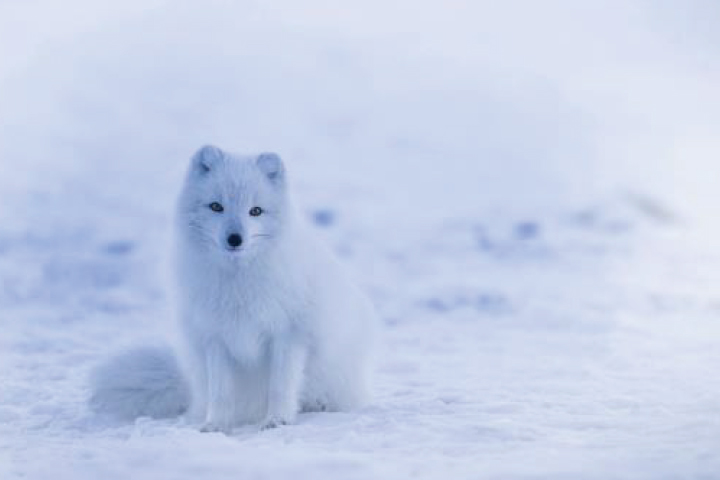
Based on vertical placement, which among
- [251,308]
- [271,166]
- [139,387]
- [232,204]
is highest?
[271,166]

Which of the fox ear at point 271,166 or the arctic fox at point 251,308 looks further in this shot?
the fox ear at point 271,166

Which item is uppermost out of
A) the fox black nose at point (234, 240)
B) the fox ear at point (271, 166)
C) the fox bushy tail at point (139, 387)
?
the fox ear at point (271, 166)

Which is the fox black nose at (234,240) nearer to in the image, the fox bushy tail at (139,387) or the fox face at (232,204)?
the fox face at (232,204)

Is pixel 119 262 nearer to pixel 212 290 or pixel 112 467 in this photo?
pixel 212 290

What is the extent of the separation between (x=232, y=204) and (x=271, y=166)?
0.93 feet

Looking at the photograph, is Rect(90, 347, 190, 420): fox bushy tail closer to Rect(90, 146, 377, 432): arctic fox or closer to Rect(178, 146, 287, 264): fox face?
Rect(90, 146, 377, 432): arctic fox

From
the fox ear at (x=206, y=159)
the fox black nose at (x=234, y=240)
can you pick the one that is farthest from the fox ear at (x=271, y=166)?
the fox black nose at (x=234, y=240)

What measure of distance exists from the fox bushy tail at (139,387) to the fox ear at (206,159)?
1.00m

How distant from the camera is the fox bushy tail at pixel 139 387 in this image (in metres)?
3.90

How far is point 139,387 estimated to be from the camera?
3928 mm

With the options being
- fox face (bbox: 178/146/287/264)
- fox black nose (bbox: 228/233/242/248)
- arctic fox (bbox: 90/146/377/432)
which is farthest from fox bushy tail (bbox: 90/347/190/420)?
fox black nose (bbox: 228/233/242/248)

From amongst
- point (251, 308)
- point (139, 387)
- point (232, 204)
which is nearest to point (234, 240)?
point (232, 204)

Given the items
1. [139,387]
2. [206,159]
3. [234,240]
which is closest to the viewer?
[234,240]

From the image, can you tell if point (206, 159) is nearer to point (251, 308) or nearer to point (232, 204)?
point (232, 204)
